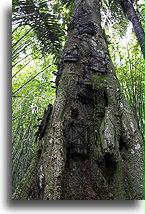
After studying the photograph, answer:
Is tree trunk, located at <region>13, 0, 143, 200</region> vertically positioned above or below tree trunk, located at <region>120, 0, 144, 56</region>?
below

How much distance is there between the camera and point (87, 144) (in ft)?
4.04

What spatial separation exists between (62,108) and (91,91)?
0.90 ft

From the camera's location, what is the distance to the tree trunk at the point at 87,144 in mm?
1133

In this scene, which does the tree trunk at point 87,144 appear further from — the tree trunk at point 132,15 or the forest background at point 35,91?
the tree trunk at point 132,15

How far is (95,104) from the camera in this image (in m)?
1.51

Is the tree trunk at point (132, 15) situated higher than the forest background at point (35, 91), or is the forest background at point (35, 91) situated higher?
the tree trunk at point (132, 15)

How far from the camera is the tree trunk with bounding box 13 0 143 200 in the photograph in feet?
3.72

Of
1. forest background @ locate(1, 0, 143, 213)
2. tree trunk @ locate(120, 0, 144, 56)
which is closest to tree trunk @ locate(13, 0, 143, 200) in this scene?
forest background @ locate(1, 0, 143, 213)

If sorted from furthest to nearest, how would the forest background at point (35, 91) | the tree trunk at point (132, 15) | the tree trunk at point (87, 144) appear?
the tree trunk at point (132, 15), the forest background at point (35, 91), the tree trunk at point (87, 144)

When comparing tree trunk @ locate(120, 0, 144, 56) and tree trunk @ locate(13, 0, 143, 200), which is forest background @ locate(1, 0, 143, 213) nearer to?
tree trunk @ locate(120, 0, 144, 56)

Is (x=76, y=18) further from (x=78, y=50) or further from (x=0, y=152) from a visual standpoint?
(x=0, y=152)

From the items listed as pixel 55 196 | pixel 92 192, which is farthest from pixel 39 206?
pixel 92 192

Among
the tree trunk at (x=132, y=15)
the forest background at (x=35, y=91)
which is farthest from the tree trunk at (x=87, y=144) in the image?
the tree trunk at (x=132, y=15)

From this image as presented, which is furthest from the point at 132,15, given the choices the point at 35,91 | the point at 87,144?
the point at 87,144
